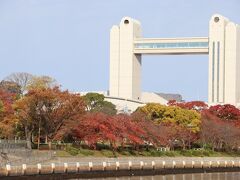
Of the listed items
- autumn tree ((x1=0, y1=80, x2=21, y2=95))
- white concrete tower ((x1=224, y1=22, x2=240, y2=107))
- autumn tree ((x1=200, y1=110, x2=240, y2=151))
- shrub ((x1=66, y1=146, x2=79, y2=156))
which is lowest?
shrub ((x1=66, y1=146, x2=79, y2=156))

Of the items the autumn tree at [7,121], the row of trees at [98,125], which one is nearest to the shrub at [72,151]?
the row of trees at [98,125]

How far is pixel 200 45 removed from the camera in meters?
168

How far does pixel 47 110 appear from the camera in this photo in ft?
238

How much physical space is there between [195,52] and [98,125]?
311 ft

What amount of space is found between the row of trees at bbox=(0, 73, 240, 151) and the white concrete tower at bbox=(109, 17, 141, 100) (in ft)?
227

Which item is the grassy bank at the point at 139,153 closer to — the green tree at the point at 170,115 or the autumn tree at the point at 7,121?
the green tree at the point at 170,115

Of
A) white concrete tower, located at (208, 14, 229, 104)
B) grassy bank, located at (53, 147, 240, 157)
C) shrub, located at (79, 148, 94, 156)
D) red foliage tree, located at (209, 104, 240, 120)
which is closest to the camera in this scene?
grassy bank, located at (53, 147, 240, 157)

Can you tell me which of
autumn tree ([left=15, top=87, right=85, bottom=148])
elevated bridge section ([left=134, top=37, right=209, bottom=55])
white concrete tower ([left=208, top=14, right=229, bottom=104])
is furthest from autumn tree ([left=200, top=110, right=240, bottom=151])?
elevated bridge section ([left=134, top=37, right=209, bottom=55])

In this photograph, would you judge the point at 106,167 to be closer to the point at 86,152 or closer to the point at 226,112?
the point at 86,152

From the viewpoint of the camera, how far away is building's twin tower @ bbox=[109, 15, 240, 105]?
16538 cm

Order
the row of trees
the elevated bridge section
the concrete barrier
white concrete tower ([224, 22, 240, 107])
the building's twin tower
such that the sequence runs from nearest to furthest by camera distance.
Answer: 1. the concrete barrier
2. the row of trees
3. white concrete tower ([224, 22, 240, 107])
4. the building's twin tower
5. the elevated bridge section

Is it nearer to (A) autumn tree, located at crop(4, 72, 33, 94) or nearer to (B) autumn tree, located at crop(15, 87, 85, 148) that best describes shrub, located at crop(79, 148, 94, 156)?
(B) autumn tree, located at crop(15, 87, 85, 148)

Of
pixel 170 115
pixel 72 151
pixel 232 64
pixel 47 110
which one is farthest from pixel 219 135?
pixel 232 64

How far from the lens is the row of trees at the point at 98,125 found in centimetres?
7275
